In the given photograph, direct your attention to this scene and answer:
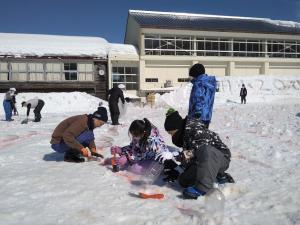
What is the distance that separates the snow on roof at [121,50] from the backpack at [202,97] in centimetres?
2511

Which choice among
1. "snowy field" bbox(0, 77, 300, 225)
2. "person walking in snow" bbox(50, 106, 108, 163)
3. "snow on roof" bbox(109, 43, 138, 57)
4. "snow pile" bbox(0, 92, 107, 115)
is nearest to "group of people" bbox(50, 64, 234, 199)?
"person walking in snow" bbox(50, 106, 108, 163)

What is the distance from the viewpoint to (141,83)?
3077cm

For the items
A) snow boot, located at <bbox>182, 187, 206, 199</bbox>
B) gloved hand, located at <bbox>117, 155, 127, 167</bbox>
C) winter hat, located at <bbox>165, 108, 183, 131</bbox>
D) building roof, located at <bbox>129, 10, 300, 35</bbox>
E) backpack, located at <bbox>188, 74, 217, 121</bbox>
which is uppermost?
building roof, located at <bbox>129, 10, 300, 35</bbox>

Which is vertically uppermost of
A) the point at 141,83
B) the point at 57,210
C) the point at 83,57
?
the point at 83,57

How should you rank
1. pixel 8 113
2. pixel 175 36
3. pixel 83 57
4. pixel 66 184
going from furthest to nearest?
pixel 175 36
pixel 83 57
pixel 8 113
pixel 66 184

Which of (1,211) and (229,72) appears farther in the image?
(229,72)

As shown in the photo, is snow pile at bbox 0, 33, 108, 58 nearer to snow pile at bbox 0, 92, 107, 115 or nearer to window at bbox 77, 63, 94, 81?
window at bbox 77, 63, 94, 81

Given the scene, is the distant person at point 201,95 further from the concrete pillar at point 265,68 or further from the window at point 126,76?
the concrete pillar at point 265,68

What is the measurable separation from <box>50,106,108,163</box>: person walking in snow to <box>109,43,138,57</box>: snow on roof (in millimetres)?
24590

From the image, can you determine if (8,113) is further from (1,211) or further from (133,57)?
(133,57)

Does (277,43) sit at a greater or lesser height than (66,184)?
greater

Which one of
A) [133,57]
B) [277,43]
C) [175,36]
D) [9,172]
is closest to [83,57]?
[133,57]

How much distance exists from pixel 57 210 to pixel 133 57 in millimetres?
27954

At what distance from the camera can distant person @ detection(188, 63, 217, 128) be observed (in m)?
5.15
